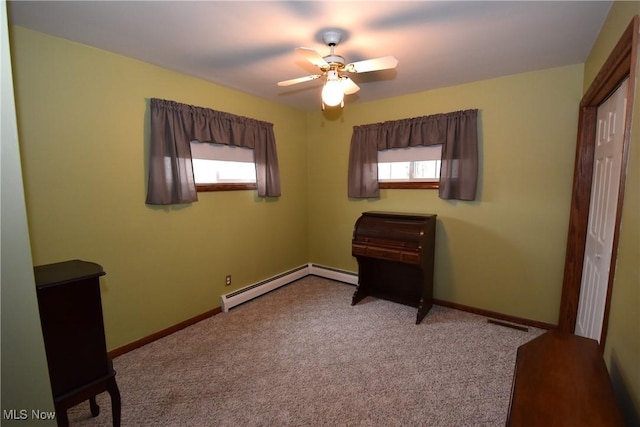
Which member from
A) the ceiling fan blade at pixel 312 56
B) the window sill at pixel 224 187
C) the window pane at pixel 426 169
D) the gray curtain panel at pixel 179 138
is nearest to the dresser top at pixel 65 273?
the gray curtain panel at pixel 179 138

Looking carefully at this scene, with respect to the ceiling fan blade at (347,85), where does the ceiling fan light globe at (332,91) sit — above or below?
below

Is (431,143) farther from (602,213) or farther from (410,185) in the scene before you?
(602,213)

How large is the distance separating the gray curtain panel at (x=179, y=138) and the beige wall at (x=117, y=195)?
94mm

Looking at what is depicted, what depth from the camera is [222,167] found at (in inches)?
119

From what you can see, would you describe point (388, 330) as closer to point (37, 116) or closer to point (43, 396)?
point (43, 396)

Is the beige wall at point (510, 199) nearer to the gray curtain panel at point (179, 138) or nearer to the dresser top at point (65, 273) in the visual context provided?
the gray curtain panel at point (179, 138)

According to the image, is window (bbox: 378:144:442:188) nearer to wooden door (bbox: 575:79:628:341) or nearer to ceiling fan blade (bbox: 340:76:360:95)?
wooden door (bbox: 575:79:628:341)

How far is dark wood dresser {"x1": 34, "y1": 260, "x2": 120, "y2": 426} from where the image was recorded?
1336 mm

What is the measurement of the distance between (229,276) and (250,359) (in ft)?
3.67

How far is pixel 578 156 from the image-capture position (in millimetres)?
2307

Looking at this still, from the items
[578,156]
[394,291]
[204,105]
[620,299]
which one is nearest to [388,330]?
[394,291]

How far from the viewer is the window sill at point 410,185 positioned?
10.3 ft

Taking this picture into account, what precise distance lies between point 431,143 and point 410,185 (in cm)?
51

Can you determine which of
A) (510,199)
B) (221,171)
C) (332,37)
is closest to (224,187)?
(221,171)
